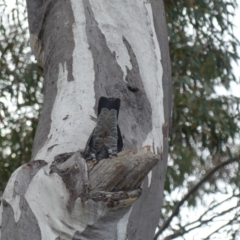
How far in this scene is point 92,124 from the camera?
132 cm

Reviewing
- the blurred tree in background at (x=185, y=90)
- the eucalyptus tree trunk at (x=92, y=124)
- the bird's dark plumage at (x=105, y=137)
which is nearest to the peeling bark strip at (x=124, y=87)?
the eucalyptus tree trunk at (x=92, y=124)

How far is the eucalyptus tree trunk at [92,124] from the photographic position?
1133 mm

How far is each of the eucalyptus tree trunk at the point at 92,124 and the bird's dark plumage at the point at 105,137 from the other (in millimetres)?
25

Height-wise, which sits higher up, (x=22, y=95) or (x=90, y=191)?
(x=22, y=95)

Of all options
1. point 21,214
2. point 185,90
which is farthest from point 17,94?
point 21,214

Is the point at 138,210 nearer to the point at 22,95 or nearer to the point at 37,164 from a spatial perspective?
the point at 37,164

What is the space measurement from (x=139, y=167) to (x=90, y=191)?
86 millimetres

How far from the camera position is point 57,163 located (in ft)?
3.91

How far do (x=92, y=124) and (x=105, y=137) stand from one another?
159 mm

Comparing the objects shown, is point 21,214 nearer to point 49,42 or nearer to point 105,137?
point 105,137

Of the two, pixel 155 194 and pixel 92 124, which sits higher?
pixel 92 124

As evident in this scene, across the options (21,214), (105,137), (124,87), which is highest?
(124,87)

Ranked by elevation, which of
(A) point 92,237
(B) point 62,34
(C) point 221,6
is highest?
(C) point 221,6

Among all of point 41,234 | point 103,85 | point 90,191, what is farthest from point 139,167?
point 103,85
